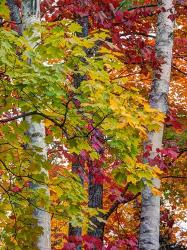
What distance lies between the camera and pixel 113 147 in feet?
11.9

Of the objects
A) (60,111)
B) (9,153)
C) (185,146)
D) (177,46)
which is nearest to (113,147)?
(60,111)

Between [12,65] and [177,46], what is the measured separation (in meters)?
6.73

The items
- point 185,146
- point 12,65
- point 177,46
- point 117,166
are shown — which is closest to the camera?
point 12,65

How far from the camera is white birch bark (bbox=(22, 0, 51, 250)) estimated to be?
474 cm

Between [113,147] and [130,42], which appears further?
[130,42]

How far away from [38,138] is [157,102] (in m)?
2.21

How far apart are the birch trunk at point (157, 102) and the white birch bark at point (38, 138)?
159cm

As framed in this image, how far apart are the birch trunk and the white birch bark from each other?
5.22ft

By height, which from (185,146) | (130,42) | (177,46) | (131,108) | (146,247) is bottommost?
(146,247)

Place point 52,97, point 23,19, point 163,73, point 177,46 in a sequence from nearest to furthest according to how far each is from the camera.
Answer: point 52,97
point 23,19
point 163,73
point 177,46

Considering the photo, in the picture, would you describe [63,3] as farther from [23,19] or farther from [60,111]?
[60,111]

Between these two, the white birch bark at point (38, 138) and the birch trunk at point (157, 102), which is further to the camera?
the birch trunk at point (157, 102)

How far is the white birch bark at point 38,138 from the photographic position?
4.74 meters

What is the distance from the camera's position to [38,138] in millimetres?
4863
